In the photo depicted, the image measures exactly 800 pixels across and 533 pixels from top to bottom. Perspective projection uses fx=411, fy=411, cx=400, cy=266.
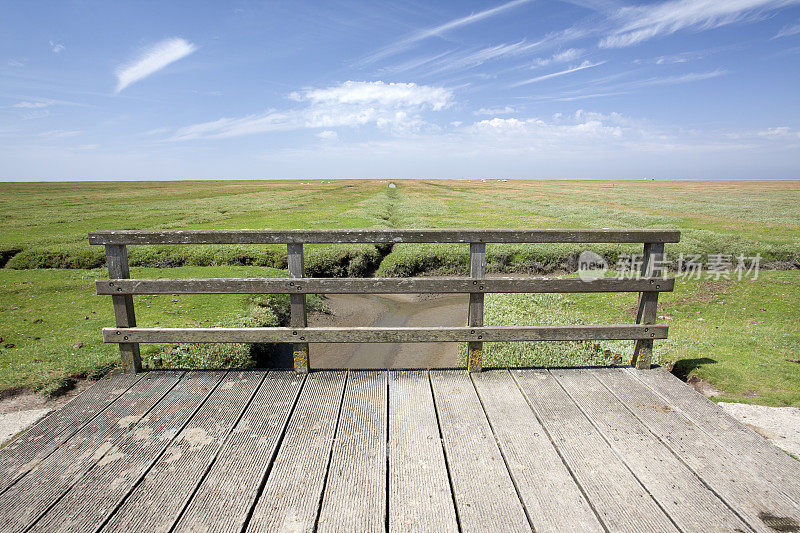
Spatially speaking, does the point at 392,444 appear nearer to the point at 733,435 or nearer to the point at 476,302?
the point at 476,302

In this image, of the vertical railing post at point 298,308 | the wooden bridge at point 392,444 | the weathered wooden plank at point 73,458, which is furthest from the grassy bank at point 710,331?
the weathered wooden plank at point 73,458

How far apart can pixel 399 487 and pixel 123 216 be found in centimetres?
4552

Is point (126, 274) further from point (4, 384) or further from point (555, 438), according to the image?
point (555, 438)

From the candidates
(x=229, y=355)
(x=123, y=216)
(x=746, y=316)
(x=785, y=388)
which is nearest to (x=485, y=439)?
(x=785, y=388)

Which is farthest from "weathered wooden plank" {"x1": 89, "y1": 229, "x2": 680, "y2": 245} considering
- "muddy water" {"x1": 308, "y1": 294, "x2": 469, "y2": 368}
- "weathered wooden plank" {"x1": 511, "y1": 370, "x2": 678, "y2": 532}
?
"muddy water" {"x1": 308, "y1": 294, "x2": 469, "y2": 368}

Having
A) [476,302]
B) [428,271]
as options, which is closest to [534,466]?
[476,302]

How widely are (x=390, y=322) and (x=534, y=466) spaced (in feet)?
36.5

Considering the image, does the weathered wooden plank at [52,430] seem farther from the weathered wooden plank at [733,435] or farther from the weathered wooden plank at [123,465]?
the weathered wooden plank at [733,435]

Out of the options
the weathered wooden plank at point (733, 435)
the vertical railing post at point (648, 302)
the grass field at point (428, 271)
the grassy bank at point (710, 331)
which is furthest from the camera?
the grass field at point (428, 271)

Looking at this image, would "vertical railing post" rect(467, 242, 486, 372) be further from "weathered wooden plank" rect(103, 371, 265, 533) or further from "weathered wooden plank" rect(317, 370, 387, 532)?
"weathered wooden plank" rect(103, 371, 265, 533)

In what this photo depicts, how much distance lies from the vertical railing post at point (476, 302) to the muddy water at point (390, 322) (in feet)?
19.8

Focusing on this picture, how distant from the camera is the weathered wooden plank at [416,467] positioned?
3.04 metres

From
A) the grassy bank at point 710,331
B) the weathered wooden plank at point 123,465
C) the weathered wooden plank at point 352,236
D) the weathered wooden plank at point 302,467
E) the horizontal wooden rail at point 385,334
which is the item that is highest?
the weathered wooden plank at point 352,236

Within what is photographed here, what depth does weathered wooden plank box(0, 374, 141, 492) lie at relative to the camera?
144 inches
